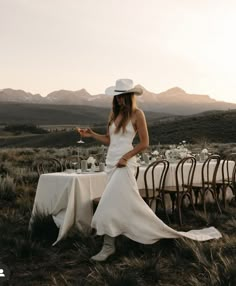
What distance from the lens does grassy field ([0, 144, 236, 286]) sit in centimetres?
507

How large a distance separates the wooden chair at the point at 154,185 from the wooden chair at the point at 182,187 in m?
0.18

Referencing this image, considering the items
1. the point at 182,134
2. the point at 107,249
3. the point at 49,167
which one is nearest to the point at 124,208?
the point at 107,249

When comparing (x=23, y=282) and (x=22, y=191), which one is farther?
(x=22, y=191)

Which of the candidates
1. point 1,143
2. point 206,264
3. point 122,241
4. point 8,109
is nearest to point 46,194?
point 122,241

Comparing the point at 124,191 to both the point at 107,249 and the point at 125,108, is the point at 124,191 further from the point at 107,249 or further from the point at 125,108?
the point at 125,108

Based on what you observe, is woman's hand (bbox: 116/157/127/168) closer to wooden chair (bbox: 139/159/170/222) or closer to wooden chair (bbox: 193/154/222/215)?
wooden chair (bbox: 139/159/170/222)

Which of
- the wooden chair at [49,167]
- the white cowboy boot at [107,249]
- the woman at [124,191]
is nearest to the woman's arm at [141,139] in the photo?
the woman at [124,191]

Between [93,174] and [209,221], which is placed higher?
[93,174]

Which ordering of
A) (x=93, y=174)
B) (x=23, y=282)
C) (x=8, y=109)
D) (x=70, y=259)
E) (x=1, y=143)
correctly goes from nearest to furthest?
(x=23, y=282), (x=70, y=259), (x=93, y=174), (x=1, y=143), (x=8, y=109)

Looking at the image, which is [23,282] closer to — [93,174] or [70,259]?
[70,259]

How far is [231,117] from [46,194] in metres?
58.0

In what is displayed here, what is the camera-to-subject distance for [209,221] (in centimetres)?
807

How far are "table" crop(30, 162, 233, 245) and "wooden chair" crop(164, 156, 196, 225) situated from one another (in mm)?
1241

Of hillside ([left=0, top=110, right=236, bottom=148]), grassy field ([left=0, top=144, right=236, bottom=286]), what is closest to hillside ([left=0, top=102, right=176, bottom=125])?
hillside ([left=0, top=110, right=236, bottom=148])
